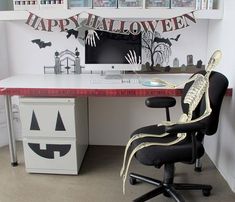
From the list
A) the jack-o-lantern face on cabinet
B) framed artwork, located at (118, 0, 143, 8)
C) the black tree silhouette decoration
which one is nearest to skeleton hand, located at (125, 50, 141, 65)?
the black tree silhouette decoration

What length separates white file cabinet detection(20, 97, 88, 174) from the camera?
229 centimetres

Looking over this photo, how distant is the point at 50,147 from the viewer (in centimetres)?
Result: 237

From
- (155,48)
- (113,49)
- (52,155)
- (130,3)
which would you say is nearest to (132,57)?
(113,49)

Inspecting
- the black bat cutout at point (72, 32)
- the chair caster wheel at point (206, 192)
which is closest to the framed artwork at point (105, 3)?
the black bat cutout at point (72, 32)

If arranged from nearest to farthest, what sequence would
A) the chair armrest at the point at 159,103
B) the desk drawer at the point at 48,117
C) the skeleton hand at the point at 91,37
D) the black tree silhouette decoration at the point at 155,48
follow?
1. the chair armrest at the point at 159,103
2. the desk drawer at the point at 48,117
3. the skeleton hand at the point at 91,37
4. the black tree silhouette decoration at the point at 155,48

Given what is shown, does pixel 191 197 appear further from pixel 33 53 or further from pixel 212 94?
pixel 33 53

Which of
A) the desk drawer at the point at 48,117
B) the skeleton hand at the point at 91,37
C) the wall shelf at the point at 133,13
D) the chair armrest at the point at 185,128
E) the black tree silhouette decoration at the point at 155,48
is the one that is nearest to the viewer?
the chair armrest at the point at 185,128

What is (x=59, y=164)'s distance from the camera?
239cm

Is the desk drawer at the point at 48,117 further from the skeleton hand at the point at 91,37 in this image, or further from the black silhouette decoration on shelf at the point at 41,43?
the black silhouette decoration on shelf at the point at 41,43

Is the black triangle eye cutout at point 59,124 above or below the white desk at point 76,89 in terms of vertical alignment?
below

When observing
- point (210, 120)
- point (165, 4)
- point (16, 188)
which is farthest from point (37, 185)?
point (165, 4)

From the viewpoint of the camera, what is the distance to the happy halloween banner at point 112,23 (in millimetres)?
2520

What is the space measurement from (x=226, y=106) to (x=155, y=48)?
0.92 m

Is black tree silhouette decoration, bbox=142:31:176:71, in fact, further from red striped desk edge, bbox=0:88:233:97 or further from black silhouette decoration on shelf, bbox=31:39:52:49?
black silhouette decoration on shelf, bbox=31:39:52:49
